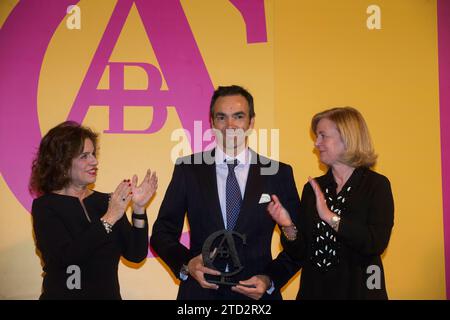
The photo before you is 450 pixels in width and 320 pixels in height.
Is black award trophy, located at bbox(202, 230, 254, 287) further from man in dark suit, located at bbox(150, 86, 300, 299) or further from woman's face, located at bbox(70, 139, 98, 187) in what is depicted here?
woman's face, located at bbox(70, 139, 98, 187)

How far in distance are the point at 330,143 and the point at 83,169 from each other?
4.74ft

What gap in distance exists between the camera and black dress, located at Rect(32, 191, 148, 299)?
249 cm

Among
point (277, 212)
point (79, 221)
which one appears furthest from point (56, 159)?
point (277, 212)

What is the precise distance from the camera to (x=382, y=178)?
2635 mm

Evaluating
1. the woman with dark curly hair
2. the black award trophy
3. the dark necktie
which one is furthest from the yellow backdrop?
the black award trophy

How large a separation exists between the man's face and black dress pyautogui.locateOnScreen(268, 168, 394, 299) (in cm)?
61

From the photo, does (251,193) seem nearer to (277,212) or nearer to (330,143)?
(277,212)

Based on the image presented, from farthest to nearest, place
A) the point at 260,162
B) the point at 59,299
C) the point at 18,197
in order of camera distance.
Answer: the point at 18,197
the point at 260,162
the point at 59,299

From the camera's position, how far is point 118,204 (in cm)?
260

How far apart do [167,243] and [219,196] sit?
394mm

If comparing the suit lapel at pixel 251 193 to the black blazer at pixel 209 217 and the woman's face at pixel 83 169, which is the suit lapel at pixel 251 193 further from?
the woman's face at pixel 83 169

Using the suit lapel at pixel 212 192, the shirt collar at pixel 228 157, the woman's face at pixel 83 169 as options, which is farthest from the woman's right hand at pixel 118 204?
the shirt collar at pixel 228 157
